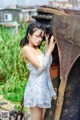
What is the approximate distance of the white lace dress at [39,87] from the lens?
11.8 ft

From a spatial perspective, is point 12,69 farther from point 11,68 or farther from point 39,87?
point 39,87

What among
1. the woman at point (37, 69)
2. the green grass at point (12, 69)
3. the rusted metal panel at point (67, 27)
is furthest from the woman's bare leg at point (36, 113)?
the green grass at point (12, 69)

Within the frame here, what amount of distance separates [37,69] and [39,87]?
20 centimetres

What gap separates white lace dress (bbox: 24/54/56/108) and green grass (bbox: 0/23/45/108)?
1.91 metres

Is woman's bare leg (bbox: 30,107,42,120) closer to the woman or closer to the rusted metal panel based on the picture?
the woman

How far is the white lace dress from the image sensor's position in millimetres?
3592

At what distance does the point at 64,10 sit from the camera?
3.48 meters

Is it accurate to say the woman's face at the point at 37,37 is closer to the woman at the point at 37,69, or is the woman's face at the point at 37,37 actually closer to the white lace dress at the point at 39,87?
the woman at the point at 37,69

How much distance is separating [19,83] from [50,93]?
239 cm

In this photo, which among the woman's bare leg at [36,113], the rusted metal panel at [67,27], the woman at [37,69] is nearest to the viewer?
the rusted metal panel at [67,27]

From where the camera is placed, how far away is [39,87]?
142 inches

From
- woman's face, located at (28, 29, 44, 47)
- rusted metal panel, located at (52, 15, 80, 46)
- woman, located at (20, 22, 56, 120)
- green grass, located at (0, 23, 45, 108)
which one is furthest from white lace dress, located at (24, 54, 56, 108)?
green grass, located at (0, 23, 45, 108)

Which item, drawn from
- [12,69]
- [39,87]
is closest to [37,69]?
[39,87]

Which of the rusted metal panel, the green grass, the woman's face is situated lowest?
the green grass
